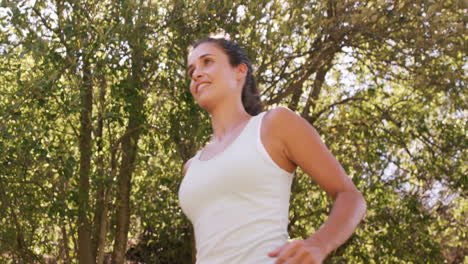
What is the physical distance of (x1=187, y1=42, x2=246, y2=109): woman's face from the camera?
2207 millimetres

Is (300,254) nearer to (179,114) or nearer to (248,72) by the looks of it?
(248,72)

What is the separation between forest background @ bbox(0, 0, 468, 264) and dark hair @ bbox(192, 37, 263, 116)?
3.14 meters

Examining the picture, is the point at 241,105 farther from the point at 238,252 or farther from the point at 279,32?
the point at 279,32

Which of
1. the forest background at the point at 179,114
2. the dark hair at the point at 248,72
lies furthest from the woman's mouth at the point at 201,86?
the forest background at the point at 179,114

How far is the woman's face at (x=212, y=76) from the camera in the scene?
221cm

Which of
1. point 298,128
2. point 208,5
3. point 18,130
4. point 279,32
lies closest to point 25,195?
point 18,130

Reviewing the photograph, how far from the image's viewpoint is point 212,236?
1874 mm

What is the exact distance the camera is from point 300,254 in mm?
1619

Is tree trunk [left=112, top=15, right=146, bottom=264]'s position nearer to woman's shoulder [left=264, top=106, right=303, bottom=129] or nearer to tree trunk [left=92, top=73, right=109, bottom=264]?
tree trunk [left=92, top=73, right=109, bottom=264]

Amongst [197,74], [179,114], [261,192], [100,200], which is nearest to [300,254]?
[261,192]

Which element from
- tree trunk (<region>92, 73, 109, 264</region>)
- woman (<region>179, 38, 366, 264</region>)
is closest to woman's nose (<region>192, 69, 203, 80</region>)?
woman (<region>179, 38, 366, 264</region>)

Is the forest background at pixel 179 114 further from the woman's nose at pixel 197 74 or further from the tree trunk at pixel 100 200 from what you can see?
the woman's nose at pixel 197 74

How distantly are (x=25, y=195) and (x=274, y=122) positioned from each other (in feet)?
18.4

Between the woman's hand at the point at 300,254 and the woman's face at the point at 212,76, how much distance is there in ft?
2.36
